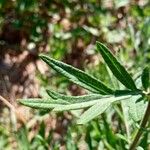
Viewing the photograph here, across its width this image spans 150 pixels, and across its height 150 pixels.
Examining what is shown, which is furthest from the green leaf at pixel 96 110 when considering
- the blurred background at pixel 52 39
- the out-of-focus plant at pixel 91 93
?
the blurred background at pixel 52 39

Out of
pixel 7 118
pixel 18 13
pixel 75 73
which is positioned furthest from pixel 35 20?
pixel 75 73

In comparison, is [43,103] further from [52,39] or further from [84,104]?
[52,39]

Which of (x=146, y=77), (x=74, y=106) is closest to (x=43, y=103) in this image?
(x=74, y=106)

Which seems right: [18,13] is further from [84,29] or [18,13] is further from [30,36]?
[84,29]

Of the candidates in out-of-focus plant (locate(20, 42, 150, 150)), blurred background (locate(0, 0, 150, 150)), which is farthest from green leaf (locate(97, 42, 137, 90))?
blurred background (locate(0, 0, 150, 150))

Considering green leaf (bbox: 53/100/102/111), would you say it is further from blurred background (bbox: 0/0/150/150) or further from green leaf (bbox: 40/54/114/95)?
blurred background (bbox: 0/0/150/150)

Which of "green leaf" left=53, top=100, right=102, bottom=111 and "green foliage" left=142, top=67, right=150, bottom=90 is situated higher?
"green foliage" left=142, top=67, right=150, bottom=90
